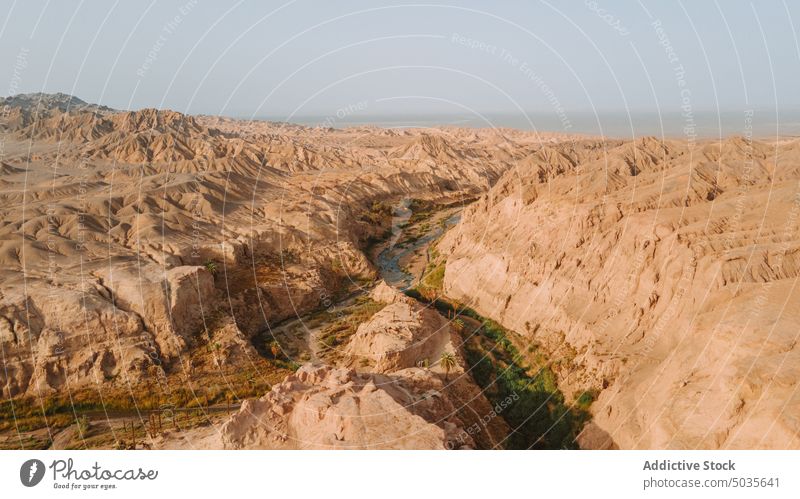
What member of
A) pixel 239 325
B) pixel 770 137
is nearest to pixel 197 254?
pixel 239 325

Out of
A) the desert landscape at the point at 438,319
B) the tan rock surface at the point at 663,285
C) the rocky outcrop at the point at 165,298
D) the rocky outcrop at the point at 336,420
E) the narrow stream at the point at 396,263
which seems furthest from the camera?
the narrow stream at the point at 396,263

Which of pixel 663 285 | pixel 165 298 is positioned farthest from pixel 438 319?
pixel 165 298

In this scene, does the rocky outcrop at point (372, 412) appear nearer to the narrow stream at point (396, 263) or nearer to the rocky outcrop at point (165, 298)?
the narrow stream at point (396, 263)

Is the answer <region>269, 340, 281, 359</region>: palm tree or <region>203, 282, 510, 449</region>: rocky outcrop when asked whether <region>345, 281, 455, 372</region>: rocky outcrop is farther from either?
<region>269, 340, 281, 359</region>: palm tree

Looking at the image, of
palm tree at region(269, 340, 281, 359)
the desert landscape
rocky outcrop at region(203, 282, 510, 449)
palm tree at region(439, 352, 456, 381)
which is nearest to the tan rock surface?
the desert landscape

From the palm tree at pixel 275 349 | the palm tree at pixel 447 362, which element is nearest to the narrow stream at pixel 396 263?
the palm tree at pixel 275 349

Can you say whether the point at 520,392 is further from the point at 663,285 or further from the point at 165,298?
the point at 165,298

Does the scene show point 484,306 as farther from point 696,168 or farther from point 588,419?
point 696,168
